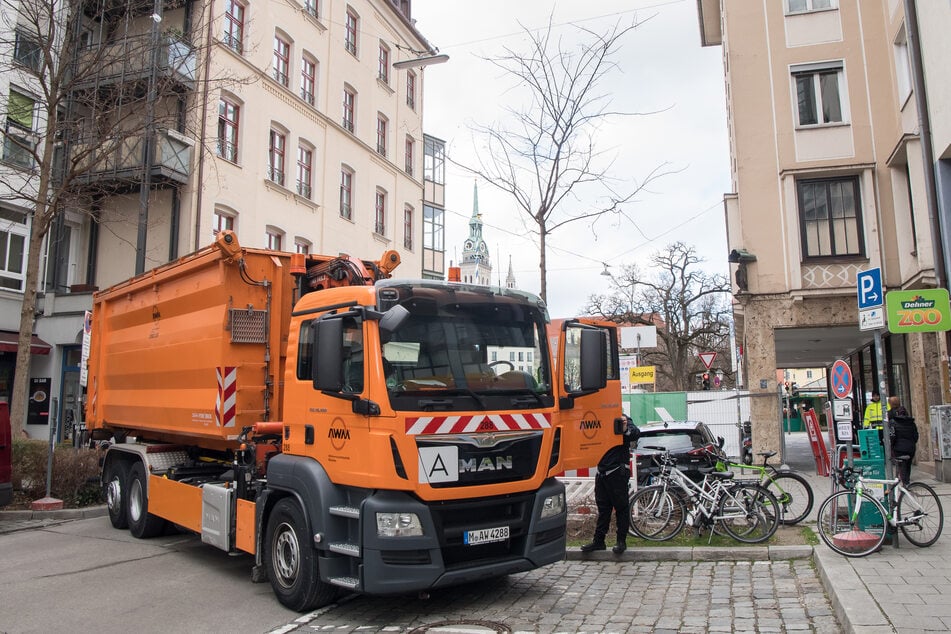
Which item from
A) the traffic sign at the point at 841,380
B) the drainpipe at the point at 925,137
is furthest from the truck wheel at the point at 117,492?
the drainpipe at the point at 925,137

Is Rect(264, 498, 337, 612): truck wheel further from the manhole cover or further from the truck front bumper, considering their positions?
the manhole cover

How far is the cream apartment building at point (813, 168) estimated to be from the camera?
1698 centimetres

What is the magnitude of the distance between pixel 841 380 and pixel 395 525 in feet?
18.9

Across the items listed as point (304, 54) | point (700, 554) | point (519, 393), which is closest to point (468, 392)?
point (519, 393)

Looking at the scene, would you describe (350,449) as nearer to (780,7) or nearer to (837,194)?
(837,194)

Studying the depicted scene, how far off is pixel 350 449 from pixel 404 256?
28.3 metres

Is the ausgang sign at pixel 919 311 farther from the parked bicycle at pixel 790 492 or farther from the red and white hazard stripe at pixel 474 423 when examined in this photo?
the red and white hazard stripe at pixel 474 423

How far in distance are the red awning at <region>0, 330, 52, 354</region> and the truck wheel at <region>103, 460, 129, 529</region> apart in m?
12.0

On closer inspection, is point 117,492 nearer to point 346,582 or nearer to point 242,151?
point 346,582

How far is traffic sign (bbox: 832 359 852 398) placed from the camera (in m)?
8.52

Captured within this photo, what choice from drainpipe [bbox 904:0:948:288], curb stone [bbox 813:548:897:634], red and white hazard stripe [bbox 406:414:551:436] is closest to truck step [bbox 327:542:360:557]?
red and white hazard stripe [bbox 406:414:551:436]

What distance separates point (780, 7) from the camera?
18156 mm

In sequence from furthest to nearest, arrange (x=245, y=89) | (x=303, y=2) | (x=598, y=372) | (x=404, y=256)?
(x=404, y=256) → (x=303, y=2) → (x=245, y=89) → (x=598, y=372)

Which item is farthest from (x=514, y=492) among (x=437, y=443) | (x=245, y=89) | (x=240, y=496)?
(x=245, y=89)
